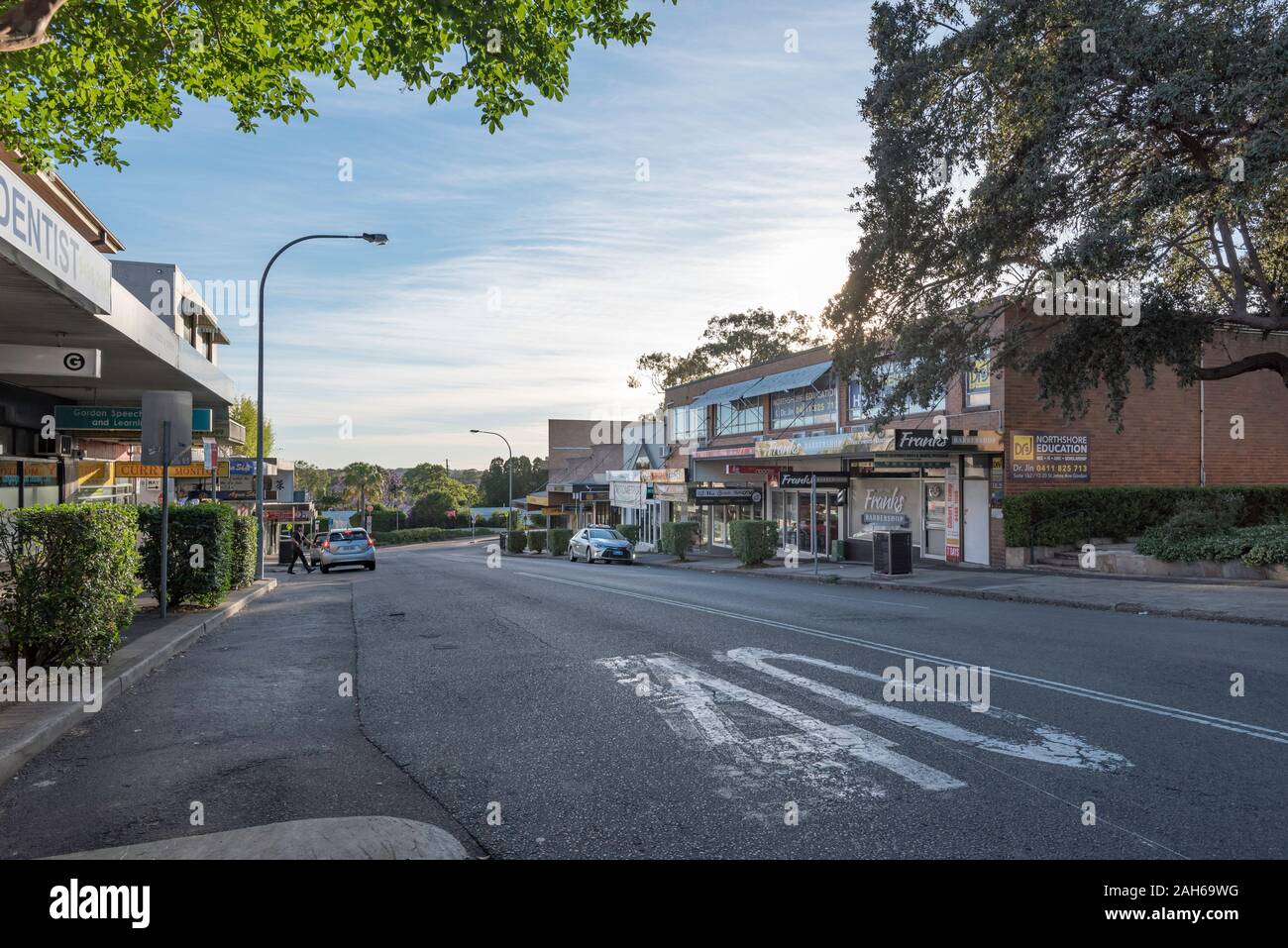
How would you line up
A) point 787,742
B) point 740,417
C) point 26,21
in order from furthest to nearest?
1. point 740,417
2. point 26,21
3. point 787,742

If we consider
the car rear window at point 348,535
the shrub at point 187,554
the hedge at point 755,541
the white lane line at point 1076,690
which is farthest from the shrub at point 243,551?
the hedge at point 755,541


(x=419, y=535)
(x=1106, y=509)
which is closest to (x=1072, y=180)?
(x=1106, y=509)

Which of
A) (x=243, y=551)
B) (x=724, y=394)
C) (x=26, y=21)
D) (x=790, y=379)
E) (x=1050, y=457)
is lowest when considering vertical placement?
(x=243, y=551)

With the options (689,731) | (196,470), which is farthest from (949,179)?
(196,470)

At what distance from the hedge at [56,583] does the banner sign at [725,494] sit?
29.9 metres

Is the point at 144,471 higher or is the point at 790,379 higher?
the point at 790,379

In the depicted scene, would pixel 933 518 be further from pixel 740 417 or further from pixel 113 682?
pixel 113 682

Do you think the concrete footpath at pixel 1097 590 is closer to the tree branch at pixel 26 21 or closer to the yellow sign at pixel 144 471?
the tree branch at pixel 26 21

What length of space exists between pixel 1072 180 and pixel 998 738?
14.6 metres

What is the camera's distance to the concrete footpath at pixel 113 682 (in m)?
6.07

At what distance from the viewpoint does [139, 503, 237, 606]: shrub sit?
1394 cm

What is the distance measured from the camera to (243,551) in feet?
62.3

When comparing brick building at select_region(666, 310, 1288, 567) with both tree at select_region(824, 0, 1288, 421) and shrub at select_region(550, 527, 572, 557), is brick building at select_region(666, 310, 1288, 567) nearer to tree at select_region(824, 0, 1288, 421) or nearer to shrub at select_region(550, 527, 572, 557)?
tree at select_region(824, 0, 1288, 421)
